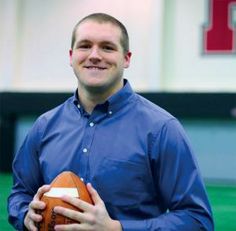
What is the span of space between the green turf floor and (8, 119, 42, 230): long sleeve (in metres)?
2.26

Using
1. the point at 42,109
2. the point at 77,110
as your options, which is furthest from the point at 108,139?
the point at 42,109

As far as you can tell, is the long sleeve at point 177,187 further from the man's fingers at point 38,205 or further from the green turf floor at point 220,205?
the green turf floor at point 220,205

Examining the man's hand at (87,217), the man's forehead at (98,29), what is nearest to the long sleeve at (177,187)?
the man's hand at (87,217)

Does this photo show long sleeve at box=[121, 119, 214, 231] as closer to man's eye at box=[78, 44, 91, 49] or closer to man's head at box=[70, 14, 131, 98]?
man's head at box=[70, 14, 131, 98]

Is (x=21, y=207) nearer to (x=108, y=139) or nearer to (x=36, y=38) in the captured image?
(x=108, y=139)

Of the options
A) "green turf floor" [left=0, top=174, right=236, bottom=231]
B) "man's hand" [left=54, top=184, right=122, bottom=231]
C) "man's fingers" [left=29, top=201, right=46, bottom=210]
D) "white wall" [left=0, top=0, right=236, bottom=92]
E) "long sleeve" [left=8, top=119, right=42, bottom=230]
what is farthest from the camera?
"white wall" [left=0, top=0, right=236, bottom=92]

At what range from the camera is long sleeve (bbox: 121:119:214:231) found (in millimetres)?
1845

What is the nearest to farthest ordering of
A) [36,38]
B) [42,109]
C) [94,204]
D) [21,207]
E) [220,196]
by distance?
[94,204], [21,207], [220,196], [42,109], [36,38]

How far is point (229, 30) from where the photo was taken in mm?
8359

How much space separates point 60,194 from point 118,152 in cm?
25

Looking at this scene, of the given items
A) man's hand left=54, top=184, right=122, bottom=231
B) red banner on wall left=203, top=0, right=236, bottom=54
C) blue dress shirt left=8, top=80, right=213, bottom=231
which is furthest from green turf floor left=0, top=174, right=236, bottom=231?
man's hand left=54, top=184, right=122, bottom=231

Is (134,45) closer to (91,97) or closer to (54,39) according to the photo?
(54,39)

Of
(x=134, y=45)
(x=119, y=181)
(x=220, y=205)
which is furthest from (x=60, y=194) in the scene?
(x=134, y=45)

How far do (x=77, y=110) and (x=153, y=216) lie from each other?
49 cm
